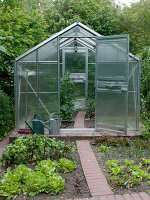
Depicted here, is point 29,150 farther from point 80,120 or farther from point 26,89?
point 80,120

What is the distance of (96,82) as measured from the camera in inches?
264

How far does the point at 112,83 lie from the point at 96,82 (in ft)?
1.64

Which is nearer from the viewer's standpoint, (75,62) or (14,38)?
(14,38)

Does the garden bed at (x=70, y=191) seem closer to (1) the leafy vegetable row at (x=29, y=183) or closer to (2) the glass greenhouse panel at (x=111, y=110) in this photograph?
(1) the leafy vegetable row at (x=29, y=183)

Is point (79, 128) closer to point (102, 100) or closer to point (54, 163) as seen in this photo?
point (102, 100)

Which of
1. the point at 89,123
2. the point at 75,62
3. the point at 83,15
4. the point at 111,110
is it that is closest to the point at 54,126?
the point at 111,110

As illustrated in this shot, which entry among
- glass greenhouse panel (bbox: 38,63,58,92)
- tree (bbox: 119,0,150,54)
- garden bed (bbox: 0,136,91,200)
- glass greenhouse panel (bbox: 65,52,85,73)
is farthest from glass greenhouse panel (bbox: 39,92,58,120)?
tree (bbox: 119,0,150,54)

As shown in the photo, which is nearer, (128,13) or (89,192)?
(89,192)

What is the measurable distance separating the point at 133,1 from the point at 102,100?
47.5 feet

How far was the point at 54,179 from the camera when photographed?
11.7 ft

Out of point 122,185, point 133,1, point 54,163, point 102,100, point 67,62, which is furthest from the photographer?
point 133,1

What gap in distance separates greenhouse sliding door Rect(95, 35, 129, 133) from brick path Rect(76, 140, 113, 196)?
4.01 ft

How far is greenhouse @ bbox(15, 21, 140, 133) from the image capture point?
6324mm

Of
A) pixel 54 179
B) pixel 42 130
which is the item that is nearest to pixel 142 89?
pixel 42 130
